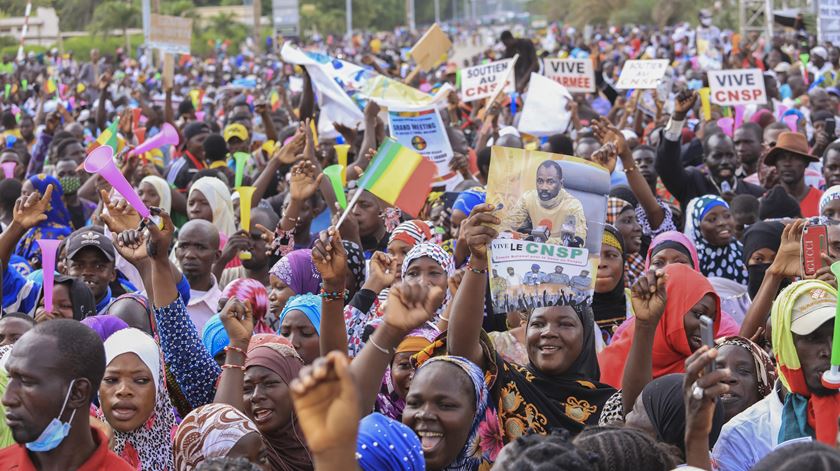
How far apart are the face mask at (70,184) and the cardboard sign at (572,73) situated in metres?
5.10

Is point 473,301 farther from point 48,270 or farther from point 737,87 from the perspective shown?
point 737,87

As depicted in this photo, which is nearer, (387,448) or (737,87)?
(387,448)

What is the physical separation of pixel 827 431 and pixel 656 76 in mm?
7925

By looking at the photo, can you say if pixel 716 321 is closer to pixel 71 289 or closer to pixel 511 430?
pixel 511 430

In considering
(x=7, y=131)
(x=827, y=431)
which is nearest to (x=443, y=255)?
(x=827, y=431)

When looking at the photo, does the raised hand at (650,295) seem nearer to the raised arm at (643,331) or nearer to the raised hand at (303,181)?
the raised arm at (643,331)

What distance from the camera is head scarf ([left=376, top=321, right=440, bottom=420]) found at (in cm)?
451

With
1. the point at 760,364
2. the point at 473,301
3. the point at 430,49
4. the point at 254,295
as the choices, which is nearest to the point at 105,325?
the point at 254,295

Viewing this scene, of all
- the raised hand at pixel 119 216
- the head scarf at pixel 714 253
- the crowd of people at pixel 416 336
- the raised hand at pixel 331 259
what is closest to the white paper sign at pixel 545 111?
the crowd of people at pixel 416 336

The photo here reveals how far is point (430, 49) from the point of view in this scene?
12.9 m

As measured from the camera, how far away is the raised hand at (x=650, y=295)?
3.93 m

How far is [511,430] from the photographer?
409 cm

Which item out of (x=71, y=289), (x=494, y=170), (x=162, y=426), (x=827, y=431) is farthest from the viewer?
(x=71, y=289)

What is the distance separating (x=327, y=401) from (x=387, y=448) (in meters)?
1.07
